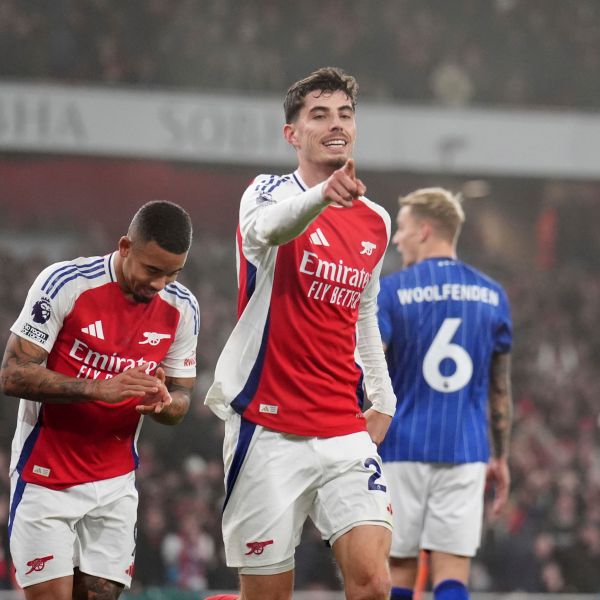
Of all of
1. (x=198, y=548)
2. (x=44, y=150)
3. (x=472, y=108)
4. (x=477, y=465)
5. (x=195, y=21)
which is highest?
(x=195, y=21)

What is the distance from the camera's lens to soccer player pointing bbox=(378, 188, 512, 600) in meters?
5.46

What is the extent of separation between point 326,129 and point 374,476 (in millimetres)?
1242

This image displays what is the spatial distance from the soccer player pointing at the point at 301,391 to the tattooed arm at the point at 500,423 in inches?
68.0

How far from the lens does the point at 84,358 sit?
13.9 ft

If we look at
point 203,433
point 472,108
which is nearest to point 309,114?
point 203,433

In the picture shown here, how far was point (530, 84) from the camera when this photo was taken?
19844 mm

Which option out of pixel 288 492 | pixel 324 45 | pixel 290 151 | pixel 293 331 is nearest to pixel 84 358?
pixel 293 331

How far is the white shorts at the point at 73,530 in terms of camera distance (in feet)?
13.7

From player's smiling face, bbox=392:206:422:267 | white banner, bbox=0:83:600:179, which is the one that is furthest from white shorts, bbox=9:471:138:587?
white banner, bbox=0:83:600:179

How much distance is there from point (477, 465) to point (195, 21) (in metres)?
14.7

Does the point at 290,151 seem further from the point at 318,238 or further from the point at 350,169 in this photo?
the point at 350,169

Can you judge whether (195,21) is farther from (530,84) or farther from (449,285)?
(449,285)

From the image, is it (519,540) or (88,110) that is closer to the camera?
(519,540)

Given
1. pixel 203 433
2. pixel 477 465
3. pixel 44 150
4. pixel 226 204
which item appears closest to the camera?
pixel 477 465
